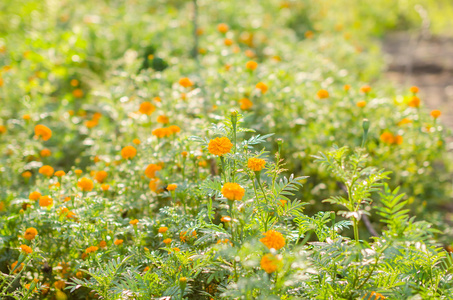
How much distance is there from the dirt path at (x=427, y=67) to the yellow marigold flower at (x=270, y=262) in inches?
149

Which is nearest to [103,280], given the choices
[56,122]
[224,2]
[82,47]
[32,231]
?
[32,231]

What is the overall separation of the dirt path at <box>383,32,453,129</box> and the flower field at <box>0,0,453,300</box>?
64 centimetres

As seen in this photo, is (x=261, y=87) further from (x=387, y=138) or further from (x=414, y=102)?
(x=414, y=102)

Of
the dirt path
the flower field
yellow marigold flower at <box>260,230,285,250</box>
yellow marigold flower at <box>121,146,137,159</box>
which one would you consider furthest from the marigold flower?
the dirt path

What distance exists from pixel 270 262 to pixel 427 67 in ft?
18.3

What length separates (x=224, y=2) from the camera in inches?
226

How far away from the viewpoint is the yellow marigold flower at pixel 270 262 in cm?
121

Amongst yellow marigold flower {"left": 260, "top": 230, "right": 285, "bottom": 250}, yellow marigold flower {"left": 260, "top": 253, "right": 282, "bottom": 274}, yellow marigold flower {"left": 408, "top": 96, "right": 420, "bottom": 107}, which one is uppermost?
yellow marigold flower {"left": 408, "top": 96, "right": 420, "bottom": 107}

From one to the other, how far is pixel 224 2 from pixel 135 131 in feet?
12.0

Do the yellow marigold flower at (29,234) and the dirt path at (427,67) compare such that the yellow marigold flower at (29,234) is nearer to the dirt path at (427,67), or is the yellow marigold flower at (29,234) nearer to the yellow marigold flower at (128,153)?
the yellow marigold flower at (128,153)

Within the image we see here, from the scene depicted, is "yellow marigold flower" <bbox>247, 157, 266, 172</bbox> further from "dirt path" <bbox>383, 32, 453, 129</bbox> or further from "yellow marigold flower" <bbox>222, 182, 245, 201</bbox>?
"dirt path" <bbox>383, 32, 453, 129</bbox>

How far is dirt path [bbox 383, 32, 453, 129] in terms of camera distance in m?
4.73

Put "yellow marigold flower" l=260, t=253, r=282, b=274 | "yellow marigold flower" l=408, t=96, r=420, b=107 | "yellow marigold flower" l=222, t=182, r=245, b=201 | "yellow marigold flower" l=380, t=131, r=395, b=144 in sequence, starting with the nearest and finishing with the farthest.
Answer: "yellow marigold flower" l=260, t=253, r=282, b=274, "yellow marigold flower" l=222, t=182, r=245, b=201, "yellow marigold flower" l=380, t=131, r=395, b=144, "yellow marigold flower" l=408, t=96, r=420, b=107

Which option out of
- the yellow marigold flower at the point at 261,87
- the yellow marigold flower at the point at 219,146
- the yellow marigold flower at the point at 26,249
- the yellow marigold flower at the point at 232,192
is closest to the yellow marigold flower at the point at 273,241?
the yellow marigold flower at the point at 232,192
